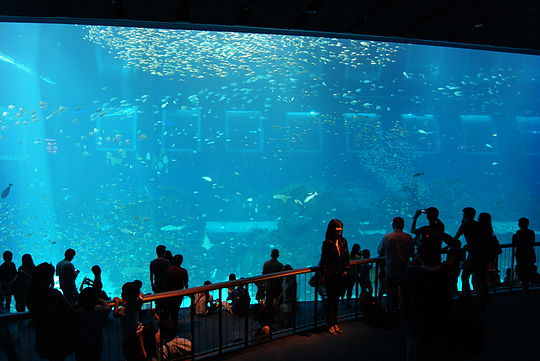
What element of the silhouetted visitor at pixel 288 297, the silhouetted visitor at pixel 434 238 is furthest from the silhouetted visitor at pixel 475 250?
the silhouetted visitor at pixel 288 297

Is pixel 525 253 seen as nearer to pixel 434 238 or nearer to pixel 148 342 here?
pixel 434 238

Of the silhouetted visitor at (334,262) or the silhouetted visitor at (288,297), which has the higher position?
the silhouetted visitor at (334,262)

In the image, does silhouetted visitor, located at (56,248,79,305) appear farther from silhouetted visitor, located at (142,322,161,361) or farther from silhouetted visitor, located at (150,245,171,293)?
silhouetted visitor, located at (142,322,161,361)

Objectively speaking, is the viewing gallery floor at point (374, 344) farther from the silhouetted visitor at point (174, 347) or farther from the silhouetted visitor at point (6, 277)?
the silhouetted visitor at point (6, 277)

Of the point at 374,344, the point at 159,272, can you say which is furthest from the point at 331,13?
the point at 159,272

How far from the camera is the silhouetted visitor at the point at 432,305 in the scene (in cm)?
265

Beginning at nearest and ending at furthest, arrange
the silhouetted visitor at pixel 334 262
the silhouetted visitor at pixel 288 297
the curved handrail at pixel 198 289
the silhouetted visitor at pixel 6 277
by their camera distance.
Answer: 1. the curved handrail at pixel 198 289
2. the silhouetted visitor at pixel 334 262
3. the silhouetted visitor at pixel 288 297
4. the silhouetted visitor at pixel 6 277

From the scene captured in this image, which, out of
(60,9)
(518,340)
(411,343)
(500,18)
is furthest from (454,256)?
(60,9)

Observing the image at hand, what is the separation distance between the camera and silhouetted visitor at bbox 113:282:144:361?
10.4ft

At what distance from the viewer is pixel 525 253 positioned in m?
6.06

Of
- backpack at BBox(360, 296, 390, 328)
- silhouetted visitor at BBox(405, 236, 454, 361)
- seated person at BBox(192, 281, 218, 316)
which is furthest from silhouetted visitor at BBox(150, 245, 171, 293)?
silhouetted visitor at BBox(405, 236, 454, 361)

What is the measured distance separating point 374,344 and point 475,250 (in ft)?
7.04

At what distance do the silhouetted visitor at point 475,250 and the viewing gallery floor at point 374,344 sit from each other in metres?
0.46

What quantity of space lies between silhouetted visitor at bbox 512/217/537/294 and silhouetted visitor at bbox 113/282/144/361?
5973 millimetres
